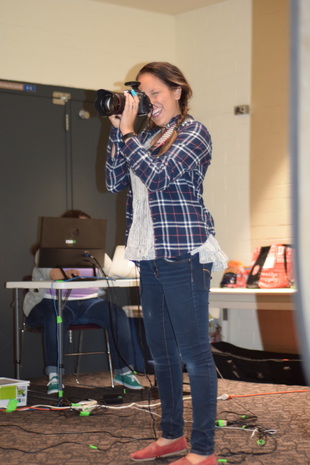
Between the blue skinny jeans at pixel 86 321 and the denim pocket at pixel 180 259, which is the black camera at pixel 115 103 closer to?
the denim pocket at pixel 180 259

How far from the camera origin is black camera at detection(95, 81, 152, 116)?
1923 millimetres

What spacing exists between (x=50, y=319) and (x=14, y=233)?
1087 mm

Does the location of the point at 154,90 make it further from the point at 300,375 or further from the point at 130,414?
the point at 300,375

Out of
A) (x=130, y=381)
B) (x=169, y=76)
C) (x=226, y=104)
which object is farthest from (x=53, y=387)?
(x=226, y=104)

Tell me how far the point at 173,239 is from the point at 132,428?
1.33 metres

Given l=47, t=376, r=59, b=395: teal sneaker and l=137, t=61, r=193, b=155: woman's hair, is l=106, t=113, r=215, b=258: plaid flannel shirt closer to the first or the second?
l=137, t=61, r=193, b=155: woman's hair

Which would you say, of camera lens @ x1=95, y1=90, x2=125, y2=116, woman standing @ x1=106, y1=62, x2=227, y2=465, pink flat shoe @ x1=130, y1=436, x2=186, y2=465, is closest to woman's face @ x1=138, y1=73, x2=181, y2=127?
woman standing @ x1=106, y1=62, x2=227, y2=465

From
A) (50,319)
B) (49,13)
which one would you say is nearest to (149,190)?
(50,319)

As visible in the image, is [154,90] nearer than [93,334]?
Yes

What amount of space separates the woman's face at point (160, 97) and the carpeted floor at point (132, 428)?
1233mm

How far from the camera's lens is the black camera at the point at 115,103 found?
1923 mm

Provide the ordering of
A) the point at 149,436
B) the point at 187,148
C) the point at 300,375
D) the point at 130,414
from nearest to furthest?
1. the point at 187,148
2. the point at 149,436
3. the point at 130,414
4. the point at 300,375

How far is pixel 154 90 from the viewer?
2.09 metres

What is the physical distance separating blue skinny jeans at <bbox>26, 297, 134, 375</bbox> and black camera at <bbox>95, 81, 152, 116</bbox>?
7.31 ft
